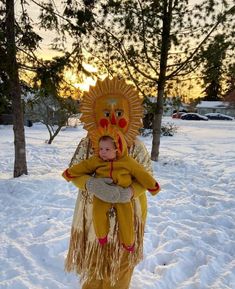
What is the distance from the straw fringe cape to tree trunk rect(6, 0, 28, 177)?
4532mm

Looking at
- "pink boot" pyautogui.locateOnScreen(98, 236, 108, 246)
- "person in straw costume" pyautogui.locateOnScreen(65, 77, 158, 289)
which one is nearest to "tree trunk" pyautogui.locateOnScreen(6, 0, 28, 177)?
"person in straw costume" pyautogui.locateOnScreen(65, 77, 158, 289)

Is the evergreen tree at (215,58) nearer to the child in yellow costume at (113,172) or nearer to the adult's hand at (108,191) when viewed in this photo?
the child in yellow costume at (113,172)

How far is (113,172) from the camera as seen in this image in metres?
2.34

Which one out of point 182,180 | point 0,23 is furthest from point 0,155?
point 182,180

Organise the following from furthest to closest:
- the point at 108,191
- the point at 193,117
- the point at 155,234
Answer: the point at 193,117 < the point at 155,234 < the point at 108,191

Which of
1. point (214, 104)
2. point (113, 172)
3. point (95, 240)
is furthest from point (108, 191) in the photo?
point (214, 104)

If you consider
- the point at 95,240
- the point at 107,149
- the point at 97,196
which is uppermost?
the point at 107,149

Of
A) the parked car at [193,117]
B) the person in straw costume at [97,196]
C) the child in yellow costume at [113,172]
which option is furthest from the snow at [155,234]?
the parked car at [193,117]

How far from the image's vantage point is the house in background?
62.3 metres

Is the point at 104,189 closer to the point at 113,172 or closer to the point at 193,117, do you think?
the point at 113,172

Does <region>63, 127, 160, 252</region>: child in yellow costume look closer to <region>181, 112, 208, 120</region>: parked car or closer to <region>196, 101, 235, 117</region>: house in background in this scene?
<region>181, 112, 208, 120</region>: parked car

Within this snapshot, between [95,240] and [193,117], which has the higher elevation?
[95,240]

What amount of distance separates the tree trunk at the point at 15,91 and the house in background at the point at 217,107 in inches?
2282

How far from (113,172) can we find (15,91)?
5385mm
